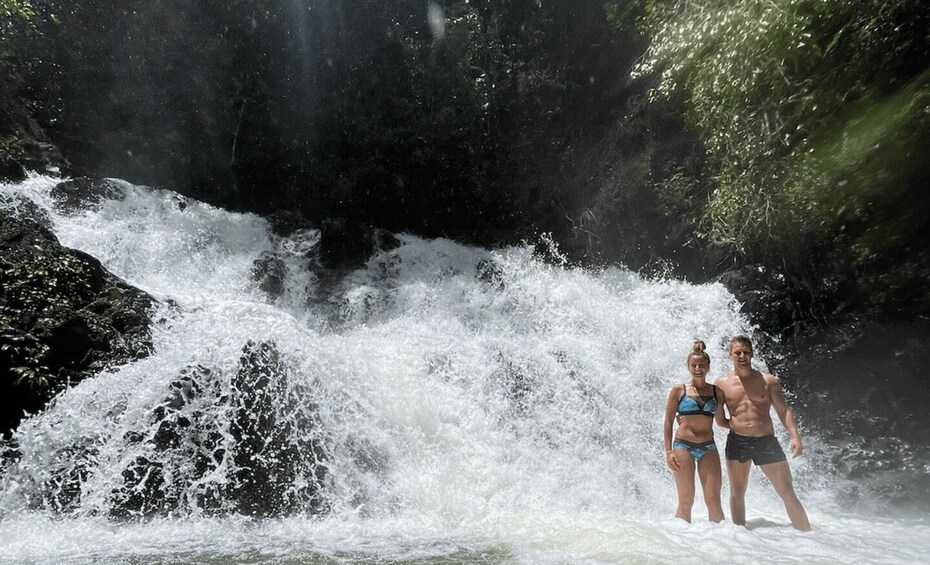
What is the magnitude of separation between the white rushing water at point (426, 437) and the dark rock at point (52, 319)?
9.1 inches

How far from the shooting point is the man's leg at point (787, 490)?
3.90 m

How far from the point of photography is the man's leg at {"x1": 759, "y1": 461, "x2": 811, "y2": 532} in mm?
3896

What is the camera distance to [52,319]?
213 inches

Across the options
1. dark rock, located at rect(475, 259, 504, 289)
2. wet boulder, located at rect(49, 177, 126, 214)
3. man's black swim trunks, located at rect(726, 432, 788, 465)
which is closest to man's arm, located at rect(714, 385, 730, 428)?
man's black swim trunks, located at rect(726, 432, 788, 465)

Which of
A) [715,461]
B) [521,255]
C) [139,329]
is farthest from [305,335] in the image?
[521,255]

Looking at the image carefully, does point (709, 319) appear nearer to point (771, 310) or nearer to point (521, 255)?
point (771, 310)

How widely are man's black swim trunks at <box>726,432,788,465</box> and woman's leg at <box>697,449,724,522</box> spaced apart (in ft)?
0.60

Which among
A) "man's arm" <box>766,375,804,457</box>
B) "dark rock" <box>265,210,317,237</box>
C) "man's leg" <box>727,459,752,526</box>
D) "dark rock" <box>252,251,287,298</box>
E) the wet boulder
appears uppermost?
"dark rock" <box>265,210,317,237</box>

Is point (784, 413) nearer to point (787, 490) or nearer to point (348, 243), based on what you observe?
point (787, 490)

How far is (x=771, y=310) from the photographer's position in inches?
301

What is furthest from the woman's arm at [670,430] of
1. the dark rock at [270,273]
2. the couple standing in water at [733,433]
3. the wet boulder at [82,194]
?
the wet boulder at [82,194]

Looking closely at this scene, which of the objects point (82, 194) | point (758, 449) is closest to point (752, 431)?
point (758, 449)

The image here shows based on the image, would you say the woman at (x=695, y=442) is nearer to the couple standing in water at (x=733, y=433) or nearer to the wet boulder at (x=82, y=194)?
the couple standing in water at (x=733, y=433)

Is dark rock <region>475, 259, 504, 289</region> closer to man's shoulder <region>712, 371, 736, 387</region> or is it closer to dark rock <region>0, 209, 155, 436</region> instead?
dark rock <region>0, 209, 155, 436</region>
